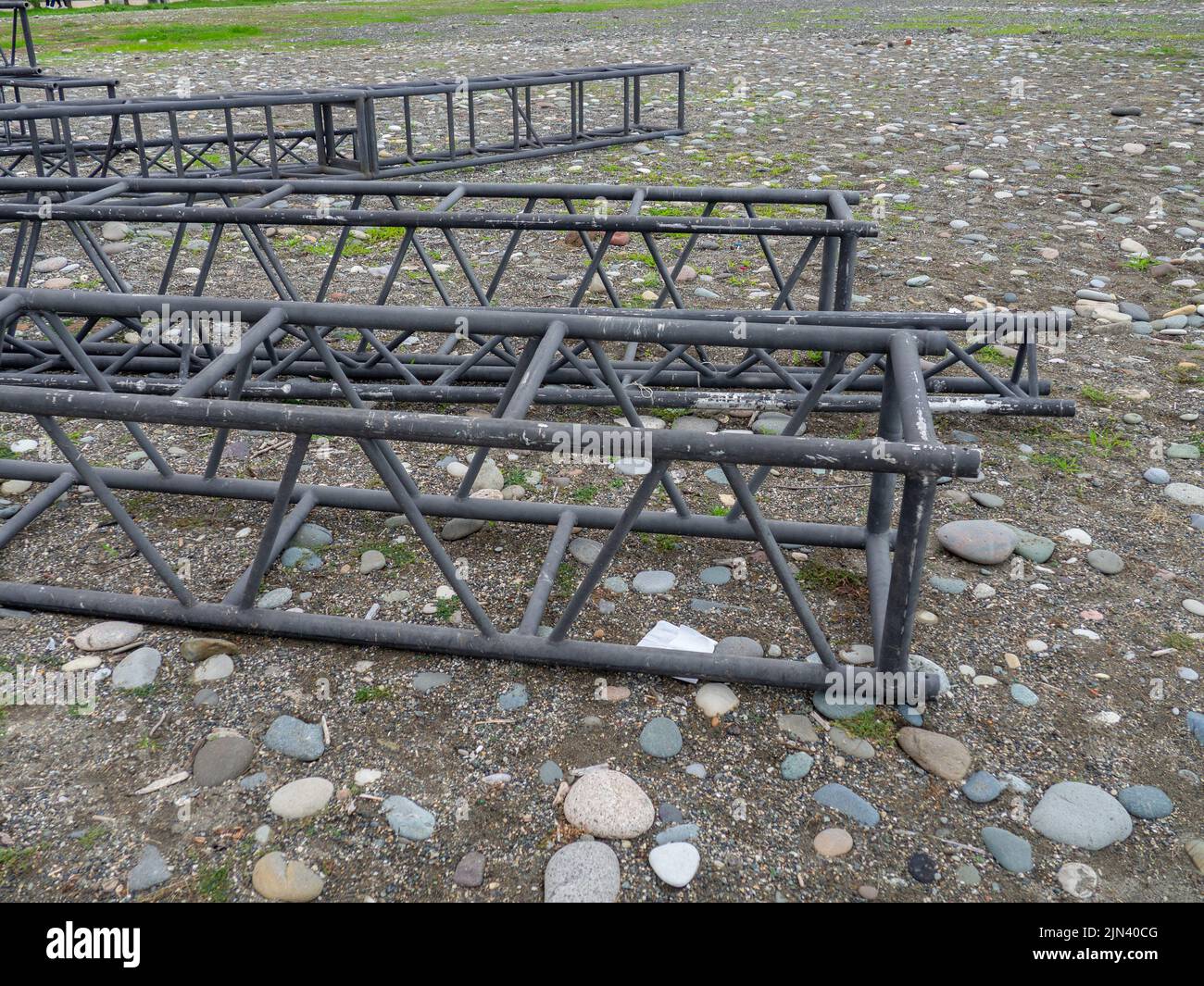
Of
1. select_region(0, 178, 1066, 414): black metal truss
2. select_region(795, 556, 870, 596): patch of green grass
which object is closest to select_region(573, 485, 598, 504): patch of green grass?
select_region(0, 178, 1066, 414): black metal truss

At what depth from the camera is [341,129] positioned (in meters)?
11.0

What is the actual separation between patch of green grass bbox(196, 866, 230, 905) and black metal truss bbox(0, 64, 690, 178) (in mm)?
6753

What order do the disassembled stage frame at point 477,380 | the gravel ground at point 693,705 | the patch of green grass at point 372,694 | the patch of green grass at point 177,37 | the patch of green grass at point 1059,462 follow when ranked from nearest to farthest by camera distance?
the gravel ground at point 693,705 → the disassembled stage frame at point 477,380 → the patch of green grass at point 372,694 → the patch of green grass at point 1059,462 → the patch of green grass at point 177,37

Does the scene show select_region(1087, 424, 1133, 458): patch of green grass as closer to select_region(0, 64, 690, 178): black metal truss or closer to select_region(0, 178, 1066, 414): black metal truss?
select_region(0, 178, 1066, 414): black metal truss

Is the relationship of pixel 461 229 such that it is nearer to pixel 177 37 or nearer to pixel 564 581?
pixel 564 581

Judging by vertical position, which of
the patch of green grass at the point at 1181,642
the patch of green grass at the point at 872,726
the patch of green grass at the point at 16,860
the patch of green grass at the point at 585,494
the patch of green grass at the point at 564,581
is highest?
the patch of green grass at the point at 585,494

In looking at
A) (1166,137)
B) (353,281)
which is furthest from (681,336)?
(1166,137)

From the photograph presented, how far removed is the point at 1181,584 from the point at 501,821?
8.55ft

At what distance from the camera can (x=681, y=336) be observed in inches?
130

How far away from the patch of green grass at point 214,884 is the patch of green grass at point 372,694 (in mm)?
670

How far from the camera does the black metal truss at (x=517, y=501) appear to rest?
266 centimetres

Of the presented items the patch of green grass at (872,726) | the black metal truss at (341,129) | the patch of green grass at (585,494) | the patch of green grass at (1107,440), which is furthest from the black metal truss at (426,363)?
the black metal truss at (341,129)

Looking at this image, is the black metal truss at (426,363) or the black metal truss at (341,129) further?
the black metal truss at (341,129)

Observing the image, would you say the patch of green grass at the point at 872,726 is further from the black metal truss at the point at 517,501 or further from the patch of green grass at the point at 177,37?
the patch of green grass at the point at 177,37
